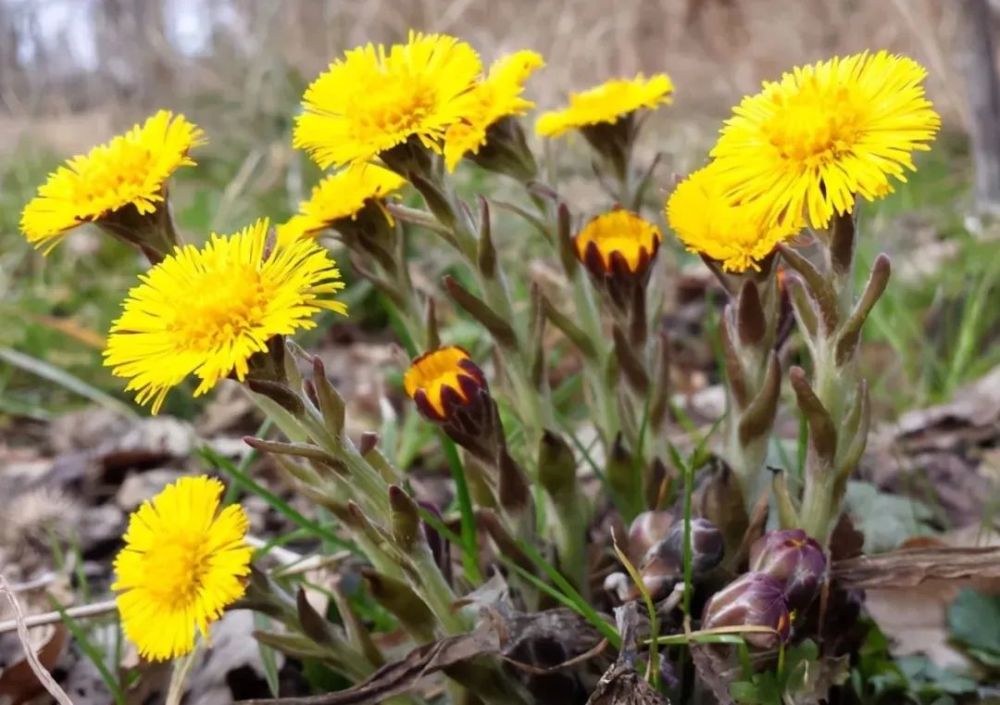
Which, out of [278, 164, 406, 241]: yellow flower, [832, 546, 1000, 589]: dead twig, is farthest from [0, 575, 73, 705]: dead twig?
[832, 546, 1000, 589]: dead twig

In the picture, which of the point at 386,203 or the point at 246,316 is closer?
the point at 246,316

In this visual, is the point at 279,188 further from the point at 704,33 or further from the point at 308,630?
the point at 308,630

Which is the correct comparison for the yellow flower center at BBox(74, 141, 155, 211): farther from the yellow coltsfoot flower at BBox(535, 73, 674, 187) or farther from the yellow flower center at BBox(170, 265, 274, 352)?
the yellow coltsfoot flower at BBox(535, 73, 674, 187)

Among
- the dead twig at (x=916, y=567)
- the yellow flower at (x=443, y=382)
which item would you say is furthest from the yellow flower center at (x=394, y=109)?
the dead twig at (x=916, y=567)

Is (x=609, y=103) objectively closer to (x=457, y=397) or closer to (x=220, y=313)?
(x=457, y=397)

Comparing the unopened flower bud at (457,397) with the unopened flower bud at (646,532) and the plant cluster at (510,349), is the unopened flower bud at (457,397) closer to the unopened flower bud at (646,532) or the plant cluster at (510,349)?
the plant cluster at (510,349)

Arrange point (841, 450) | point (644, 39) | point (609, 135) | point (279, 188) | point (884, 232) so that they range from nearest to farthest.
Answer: point (841, 450) → point (609, 135) → point (884, 232) → point (279, 188) → point (644, 39)

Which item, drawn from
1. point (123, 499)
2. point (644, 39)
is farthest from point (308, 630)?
point (644, 39)
